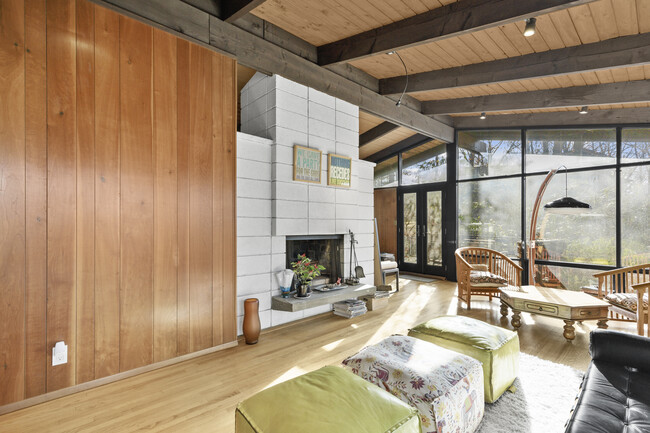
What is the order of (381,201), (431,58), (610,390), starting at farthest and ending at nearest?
1. (381,201)
2. (431,58)
3. (610,390)

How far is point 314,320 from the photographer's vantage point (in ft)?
13.0

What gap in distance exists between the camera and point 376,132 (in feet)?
21.6

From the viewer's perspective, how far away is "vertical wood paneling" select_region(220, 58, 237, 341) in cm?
316

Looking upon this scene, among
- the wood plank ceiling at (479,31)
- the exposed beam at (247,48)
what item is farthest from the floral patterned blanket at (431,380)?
the exposed beam at (247,48)

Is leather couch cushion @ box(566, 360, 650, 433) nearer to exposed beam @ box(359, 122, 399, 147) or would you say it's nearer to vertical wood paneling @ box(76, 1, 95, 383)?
vertical wood paneling @ box(76, 1, 95, 383)

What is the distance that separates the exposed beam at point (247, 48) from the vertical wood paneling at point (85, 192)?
304 millimetres

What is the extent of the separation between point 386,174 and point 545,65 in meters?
4.51

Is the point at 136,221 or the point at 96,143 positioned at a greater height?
the point at 96,143

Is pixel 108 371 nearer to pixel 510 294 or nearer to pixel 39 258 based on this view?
pixel 39 258

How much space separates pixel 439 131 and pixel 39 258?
5951mm

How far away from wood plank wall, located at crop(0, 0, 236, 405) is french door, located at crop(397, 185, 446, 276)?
494 cm

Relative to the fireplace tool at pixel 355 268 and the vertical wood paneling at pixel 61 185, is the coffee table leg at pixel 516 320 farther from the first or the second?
the vertical wood paneling at pixel 61 185

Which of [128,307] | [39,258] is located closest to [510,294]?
[128,307]

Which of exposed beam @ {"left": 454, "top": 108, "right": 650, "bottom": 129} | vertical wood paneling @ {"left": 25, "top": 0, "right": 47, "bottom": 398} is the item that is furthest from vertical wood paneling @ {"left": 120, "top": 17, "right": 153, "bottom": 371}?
exposed beam @ {"left": 454, "top": 108, "right": 650, "bottom": 129}
